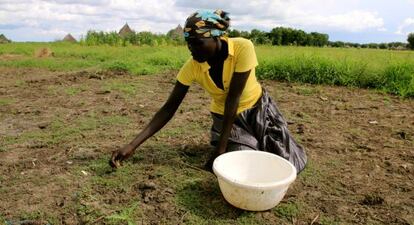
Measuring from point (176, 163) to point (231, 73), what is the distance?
0.77m

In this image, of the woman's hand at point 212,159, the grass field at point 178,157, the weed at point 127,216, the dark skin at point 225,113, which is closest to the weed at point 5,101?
the grass field at point 178,157

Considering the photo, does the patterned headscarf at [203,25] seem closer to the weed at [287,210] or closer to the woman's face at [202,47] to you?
the woman's face at [202,47]

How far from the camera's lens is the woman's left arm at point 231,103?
2721mm

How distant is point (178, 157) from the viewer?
10.5ft

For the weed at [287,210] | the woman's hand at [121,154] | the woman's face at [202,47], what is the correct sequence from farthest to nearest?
the woman's hand at [121,154] → the woman's face at [202,47] → the weed at [287,210]

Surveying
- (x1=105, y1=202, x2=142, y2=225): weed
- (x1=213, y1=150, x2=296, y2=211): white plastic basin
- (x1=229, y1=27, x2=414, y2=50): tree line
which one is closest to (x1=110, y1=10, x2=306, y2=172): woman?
(x1=213, y1=150, x2=296, y2=211): white plastic basin

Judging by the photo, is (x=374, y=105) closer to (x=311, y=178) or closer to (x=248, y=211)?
(x=311, y=178)

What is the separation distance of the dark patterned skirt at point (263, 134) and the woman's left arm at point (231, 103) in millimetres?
211

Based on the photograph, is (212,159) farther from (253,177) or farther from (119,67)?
(119,67)

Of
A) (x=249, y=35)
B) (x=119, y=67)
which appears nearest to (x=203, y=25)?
(x=119, y=67)

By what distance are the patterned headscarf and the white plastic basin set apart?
731 mm

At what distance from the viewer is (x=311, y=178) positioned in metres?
2.87

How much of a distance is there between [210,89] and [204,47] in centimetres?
49

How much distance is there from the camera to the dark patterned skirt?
2957 mm
